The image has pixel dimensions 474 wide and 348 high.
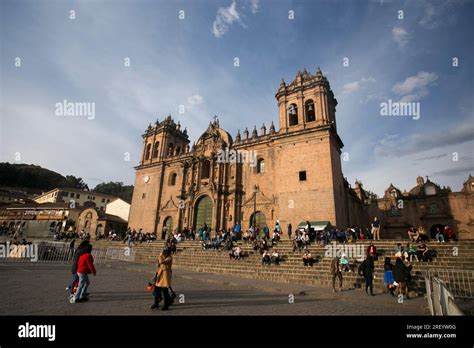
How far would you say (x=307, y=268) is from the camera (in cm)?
1360

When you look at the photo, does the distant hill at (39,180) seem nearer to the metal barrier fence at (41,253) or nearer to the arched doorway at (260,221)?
the metal barrier fence at (41,253)

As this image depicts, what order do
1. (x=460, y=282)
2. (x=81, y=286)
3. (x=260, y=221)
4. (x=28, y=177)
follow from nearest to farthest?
1. (x=81, y=286)
2. (x=460, y=282)
3. (x=260, y=221)
4. (x=28, y=177)

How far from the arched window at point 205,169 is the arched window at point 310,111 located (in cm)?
1288

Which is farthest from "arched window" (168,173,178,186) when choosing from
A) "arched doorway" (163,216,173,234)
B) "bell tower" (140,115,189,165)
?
"arched doorway" (163,216,173,234)

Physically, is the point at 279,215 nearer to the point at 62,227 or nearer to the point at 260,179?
the point at 260,179

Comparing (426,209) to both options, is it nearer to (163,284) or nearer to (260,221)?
(260,221)

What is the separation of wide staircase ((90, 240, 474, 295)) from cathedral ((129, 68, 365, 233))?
4.73 metres

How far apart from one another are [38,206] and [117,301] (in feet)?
149

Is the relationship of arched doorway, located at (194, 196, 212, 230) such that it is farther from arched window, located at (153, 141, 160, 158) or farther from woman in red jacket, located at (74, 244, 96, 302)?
woman in red jacket, located at (74, 244, 96, 302)

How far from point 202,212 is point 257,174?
25.5 feet

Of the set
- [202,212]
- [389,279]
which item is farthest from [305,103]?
[389,279]

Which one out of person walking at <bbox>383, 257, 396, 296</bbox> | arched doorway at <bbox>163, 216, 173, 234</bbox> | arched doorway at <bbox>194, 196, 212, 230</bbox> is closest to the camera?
person walking at <bbox>383, 257, 396, 296</bbox>

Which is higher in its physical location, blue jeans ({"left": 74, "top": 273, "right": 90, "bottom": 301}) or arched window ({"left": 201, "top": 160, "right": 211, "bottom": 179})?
arched window ({"left": 201, "top": 160, "right": 211, "bottom": 179})

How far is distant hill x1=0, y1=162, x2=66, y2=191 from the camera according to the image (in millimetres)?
77312
